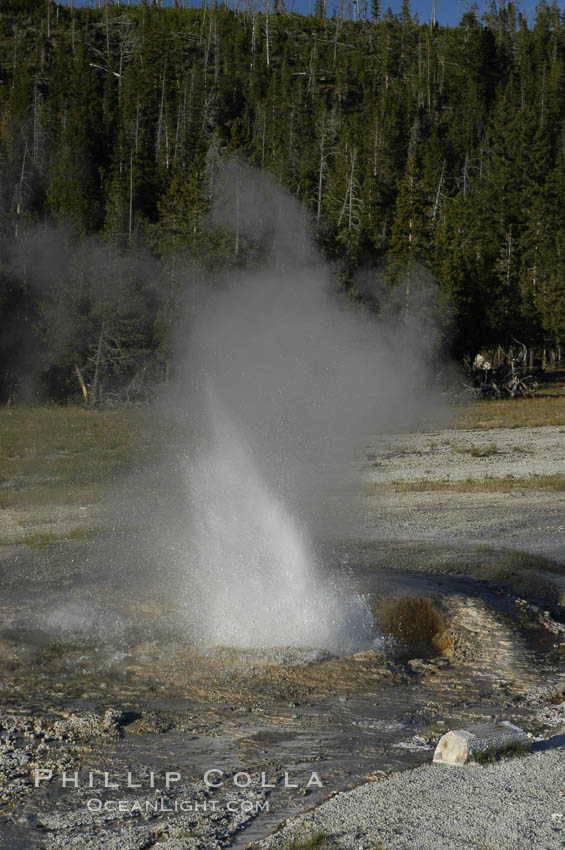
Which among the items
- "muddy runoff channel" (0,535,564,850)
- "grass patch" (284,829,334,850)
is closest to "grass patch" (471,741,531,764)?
"muddy runoff channel" (0,535,564,850)

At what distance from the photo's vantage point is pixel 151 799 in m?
3.38

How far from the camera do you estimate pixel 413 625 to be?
597cm

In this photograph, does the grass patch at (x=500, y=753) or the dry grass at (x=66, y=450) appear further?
the dry grass at (x=66, y=450)

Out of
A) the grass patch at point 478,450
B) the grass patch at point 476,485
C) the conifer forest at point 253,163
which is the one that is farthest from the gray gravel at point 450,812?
the grass patch at point 478,450

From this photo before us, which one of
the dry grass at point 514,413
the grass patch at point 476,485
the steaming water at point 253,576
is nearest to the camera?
the steaming water at point 253,576

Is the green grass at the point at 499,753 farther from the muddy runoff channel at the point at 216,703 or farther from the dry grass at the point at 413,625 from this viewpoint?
the dry grass at the point at 413,625

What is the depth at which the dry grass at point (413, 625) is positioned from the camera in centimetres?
558

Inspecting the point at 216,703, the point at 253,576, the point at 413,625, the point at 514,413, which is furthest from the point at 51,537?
the point at 514,413

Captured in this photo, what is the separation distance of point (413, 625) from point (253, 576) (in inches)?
43.8

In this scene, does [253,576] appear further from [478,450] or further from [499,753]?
[478,450]

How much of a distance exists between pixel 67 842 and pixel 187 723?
1.26 metres

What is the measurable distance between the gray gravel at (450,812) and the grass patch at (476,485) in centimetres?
902

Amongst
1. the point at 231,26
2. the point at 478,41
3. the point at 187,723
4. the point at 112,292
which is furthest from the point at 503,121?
the point at 187,723

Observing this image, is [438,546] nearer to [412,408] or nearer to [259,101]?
[412,408]
